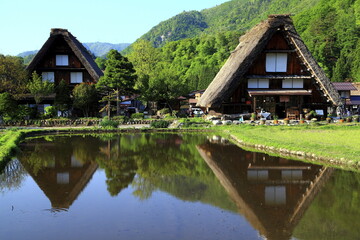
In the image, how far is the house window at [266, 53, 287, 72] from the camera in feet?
112

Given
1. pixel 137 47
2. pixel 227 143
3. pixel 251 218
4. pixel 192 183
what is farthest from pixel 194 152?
pixel 137 47

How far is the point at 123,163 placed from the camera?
14477 millimetres

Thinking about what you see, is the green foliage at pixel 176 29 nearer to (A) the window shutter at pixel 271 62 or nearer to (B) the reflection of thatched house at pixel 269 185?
(A) the window shutter at pixel 271 62

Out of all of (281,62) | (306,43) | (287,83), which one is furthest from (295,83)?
(306,43)

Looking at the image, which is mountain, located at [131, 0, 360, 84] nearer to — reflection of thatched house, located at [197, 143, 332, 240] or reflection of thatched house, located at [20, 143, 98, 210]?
reflection of thatched house, located at [197, 143, 332, 240]

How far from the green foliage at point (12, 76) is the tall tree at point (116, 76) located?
23.4 ft

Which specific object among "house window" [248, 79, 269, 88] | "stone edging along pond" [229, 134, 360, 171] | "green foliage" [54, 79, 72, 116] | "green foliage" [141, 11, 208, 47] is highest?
"green foliage" [141, 11, 208, 47]

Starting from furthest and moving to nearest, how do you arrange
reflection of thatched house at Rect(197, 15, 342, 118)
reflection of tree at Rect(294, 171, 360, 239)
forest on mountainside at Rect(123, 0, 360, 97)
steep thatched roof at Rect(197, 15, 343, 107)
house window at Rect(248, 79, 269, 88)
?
forest on mountainside at Rect(123, 0, 360, 97) → house window at Rect(248, 79, 269, 88) → reflection of thatched house at Rect(197, 15, 342, 118) → steep thatched roof at Rect(197, 15, 343, 107) → reflection of tree at Rect(294, 171, 360, 239)

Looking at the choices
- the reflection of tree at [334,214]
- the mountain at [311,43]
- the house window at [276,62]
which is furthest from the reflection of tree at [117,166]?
the mountain at [311,43]

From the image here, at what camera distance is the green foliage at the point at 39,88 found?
1280 inches

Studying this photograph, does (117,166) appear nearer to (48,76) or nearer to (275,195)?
(275,195)

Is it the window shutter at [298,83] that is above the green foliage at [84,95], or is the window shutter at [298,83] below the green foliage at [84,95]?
A: above

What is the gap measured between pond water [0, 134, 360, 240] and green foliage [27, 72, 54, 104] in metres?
17.7

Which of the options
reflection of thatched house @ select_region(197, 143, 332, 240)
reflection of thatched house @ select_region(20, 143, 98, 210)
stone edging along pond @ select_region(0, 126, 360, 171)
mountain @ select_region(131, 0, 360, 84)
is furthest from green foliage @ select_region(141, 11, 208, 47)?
reflection of thatched house @ select_region(197, 143, 332, 240)
